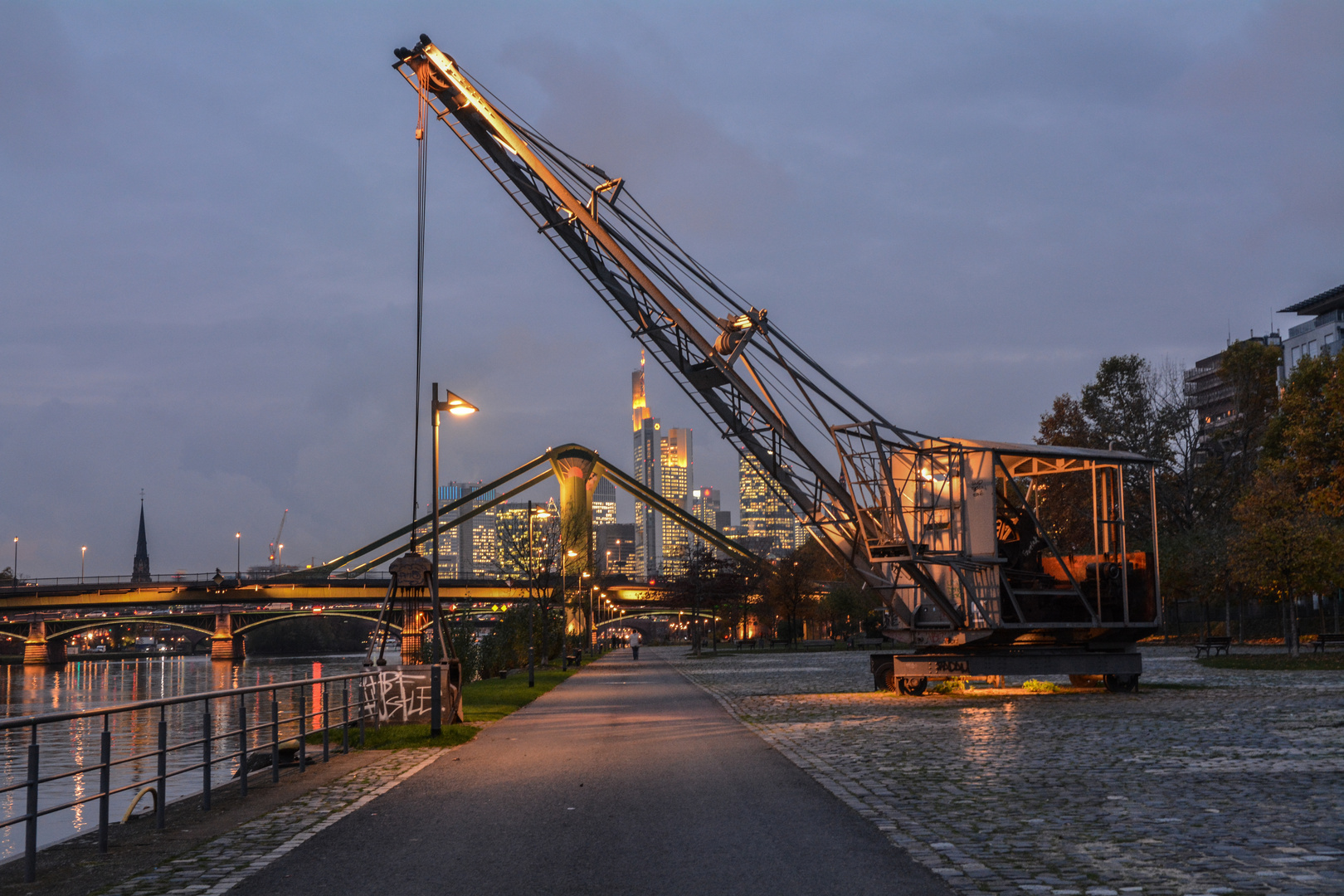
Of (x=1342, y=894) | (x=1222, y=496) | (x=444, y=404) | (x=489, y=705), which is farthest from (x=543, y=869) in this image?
(x=1222, y=496)

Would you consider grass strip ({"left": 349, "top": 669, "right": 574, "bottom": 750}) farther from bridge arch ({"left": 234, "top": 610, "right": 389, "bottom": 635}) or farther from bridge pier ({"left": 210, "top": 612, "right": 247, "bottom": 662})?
bridge pier ({"left": 210, "top": 612, "right": 247, "bottom": 662})

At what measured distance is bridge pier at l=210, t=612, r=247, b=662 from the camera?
117125mm

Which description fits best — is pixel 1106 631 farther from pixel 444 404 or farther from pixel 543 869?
pixel 543 869

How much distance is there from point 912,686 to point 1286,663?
1504 cm

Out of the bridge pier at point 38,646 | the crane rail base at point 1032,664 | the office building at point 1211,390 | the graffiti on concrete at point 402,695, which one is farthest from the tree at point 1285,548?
the bridge pier at point 38,646

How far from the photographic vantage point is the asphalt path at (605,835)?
25.9 ft

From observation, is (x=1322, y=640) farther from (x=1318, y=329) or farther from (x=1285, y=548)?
(x=1318, y=329)

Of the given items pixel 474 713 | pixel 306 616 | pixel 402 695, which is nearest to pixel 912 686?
pixel 474 713

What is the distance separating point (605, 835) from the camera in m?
9.76

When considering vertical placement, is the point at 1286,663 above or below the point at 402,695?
below

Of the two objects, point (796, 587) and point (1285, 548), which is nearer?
point (1285, 548)

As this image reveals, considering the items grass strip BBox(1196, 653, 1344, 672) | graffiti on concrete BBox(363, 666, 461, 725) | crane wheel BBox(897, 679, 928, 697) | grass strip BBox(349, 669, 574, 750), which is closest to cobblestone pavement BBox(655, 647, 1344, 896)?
crane wheel BBox(897, 679, 928, 697)

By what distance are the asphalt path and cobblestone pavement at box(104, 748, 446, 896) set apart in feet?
0.70

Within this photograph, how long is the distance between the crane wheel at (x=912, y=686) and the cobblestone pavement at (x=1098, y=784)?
2676 millimetres
